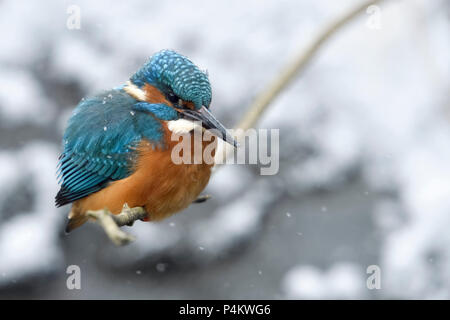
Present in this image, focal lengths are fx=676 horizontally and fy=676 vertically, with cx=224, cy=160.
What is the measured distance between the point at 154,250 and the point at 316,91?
1723 millimetres

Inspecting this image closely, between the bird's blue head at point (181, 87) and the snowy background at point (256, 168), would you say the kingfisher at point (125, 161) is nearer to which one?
the bird's blue head at point (181, 87)

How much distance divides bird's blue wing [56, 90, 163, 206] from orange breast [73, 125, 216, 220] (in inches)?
1.8

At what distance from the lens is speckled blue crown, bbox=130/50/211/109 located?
2123 mm

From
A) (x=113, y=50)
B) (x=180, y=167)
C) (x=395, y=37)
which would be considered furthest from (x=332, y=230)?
(x=180, y=167)

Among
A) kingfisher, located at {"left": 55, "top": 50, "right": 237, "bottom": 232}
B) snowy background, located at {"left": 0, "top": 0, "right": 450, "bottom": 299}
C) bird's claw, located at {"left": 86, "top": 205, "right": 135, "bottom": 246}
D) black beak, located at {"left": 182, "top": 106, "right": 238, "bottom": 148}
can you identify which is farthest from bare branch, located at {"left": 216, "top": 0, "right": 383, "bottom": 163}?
snowy background, located at {"left": 0, "top": 0, "right": 450, "bottom": 299}

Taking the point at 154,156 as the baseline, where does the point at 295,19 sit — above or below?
above

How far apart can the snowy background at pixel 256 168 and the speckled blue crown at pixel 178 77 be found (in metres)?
1.88

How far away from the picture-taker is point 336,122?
16.1 feet

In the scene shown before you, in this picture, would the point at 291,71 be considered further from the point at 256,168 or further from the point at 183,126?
the point at 256,168

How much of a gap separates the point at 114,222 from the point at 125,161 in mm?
875

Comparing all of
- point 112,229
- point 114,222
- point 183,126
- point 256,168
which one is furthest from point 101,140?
point 256,168

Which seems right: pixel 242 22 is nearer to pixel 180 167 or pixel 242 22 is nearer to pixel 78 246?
pixel 78 246

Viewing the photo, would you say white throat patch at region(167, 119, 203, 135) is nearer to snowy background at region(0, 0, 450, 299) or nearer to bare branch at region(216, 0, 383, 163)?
bare branch at region(216, 0, 383, 163)

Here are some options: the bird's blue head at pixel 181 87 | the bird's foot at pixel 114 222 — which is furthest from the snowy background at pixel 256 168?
the bird's foot at pixel 114 222
